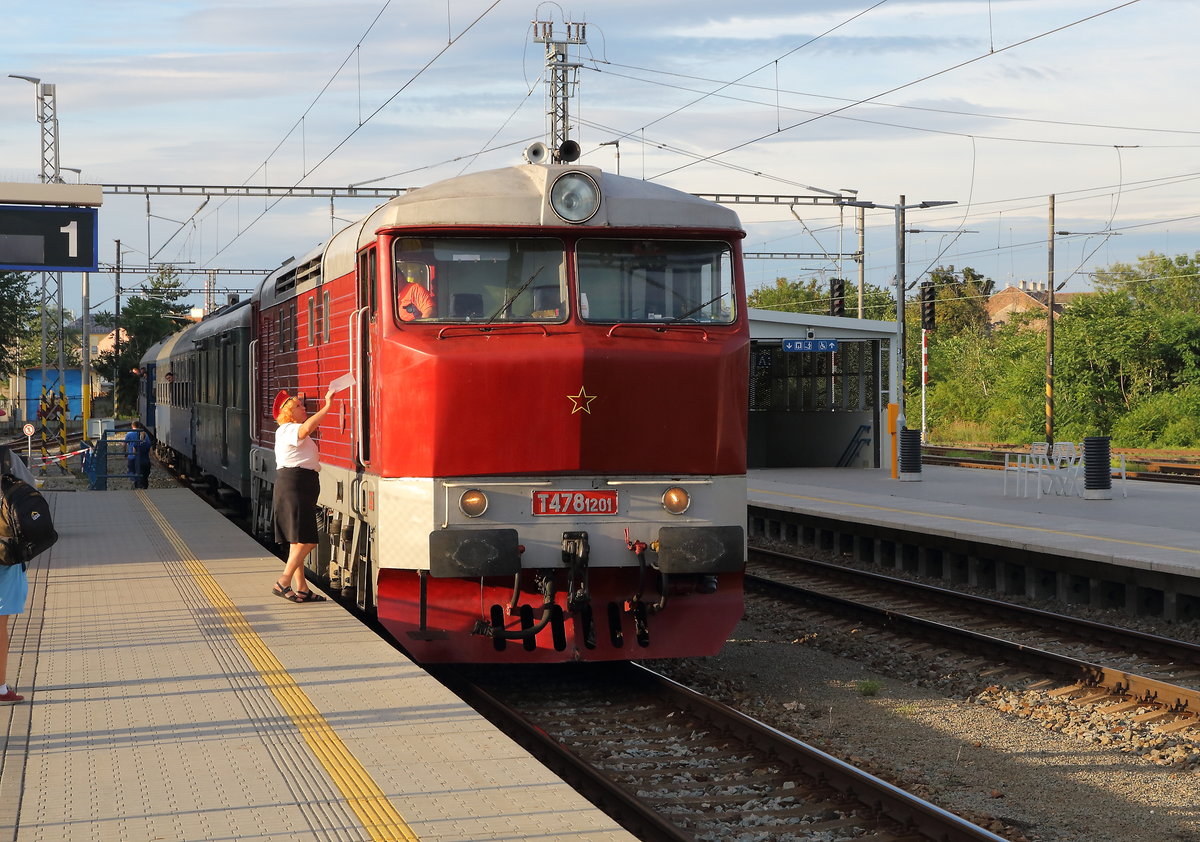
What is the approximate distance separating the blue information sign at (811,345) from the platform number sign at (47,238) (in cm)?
1404

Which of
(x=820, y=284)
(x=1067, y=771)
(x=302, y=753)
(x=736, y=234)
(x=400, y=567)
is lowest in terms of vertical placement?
(x=1067, y=771)

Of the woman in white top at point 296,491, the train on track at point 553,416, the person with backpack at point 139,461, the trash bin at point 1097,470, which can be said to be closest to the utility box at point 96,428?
the person with backpack at point 139,461

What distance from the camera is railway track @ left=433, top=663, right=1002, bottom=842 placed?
257 inches

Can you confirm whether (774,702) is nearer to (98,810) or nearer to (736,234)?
(736,234)

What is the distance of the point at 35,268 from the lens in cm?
1489

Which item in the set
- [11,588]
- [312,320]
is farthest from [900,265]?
[11,588]

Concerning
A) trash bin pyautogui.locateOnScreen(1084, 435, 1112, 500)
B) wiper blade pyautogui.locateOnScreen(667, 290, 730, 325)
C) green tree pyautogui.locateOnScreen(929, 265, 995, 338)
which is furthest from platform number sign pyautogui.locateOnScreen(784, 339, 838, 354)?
green tree pyautogui.locateOnScreen(929, 265, 995, 338)

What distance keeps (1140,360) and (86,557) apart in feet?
128

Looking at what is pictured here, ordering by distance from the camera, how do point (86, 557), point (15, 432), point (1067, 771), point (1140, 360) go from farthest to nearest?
point (15, 432) < point (1140, 360) < point (86, 557) < point (1067, 771)

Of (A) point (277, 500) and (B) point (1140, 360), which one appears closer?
(A) point (277, 500)

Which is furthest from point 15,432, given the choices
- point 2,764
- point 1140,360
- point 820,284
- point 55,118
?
point 2,764

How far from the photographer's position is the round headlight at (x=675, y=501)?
28.9 ft

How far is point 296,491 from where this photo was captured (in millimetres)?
10984

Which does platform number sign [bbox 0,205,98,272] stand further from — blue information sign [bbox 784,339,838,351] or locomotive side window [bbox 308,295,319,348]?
blue information sign [bbox 784,339,838,351]
